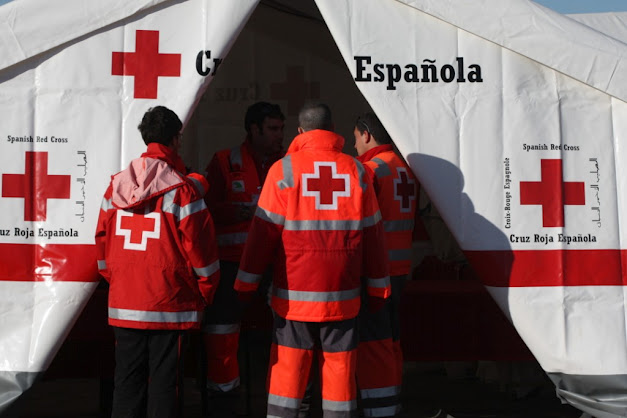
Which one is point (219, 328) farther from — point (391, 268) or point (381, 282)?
point (381, 282)

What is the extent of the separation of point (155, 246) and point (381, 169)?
104 cm

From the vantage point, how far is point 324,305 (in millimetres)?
2781

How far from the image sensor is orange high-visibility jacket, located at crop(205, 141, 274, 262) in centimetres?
361

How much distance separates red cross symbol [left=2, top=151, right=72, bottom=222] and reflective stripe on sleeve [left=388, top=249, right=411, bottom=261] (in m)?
1.33

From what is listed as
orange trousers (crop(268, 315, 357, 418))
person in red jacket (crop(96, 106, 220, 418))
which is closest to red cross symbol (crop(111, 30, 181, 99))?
person in red jacket (crop(96, 106, 220, 418))

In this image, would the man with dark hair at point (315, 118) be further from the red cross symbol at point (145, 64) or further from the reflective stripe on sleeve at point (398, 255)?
the reflective stripe on sleeve at point (398, 255)

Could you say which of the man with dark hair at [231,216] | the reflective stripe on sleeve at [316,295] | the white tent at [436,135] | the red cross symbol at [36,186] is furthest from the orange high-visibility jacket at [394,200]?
the red cross symbol at [36,186]

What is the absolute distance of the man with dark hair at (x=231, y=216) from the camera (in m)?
3.54

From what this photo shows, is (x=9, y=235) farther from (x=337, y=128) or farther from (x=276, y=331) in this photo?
(x=337, y=128)

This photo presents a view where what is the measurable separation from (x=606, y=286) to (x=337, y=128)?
84.5 inches

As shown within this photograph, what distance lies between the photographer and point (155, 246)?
9.23 feet

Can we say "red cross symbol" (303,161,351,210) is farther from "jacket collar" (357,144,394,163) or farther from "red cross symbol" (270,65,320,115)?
"red cross symbol" (270,65,320,115)

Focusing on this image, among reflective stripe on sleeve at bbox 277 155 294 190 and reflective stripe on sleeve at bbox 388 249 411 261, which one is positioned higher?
reflective stripe on sleeve at bbox 277 155 294 190

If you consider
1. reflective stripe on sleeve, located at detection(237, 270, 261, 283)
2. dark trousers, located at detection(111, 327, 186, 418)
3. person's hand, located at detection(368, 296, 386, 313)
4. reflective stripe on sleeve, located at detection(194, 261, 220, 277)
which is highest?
reflective stripe on sleeve, located at detection(194, 261, 220, 277)
